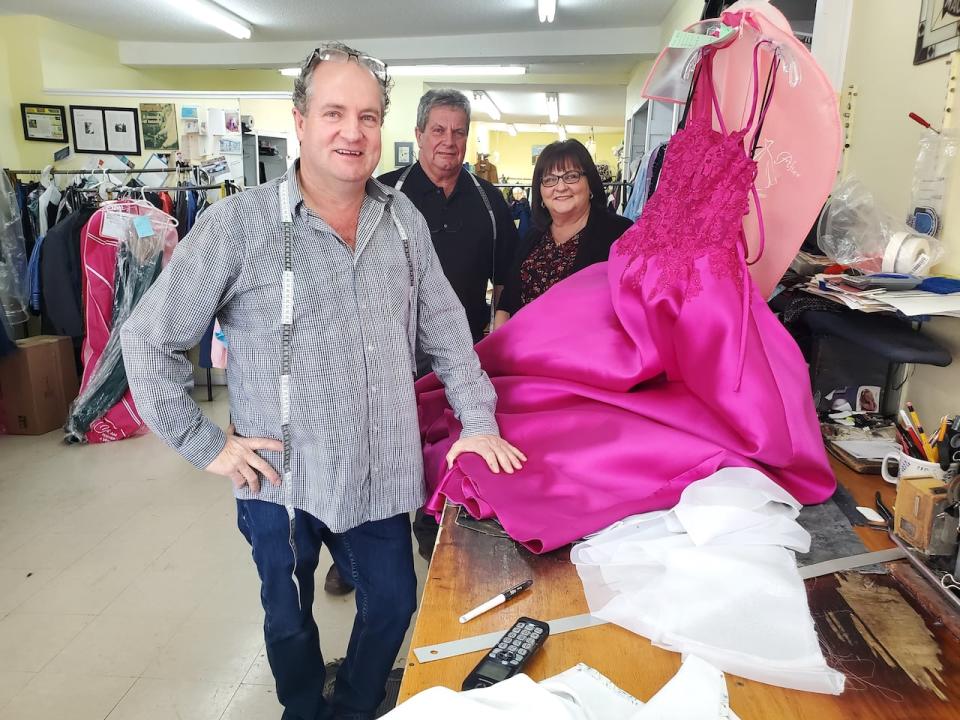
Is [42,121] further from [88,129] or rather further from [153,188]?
[153,188]

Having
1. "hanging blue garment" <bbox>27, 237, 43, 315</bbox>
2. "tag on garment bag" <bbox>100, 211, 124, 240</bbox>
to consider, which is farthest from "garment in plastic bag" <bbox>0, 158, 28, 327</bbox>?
"tag on garment bag" <bbox>100, 211, 124, 240</bbox>

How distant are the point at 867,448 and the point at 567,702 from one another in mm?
1190

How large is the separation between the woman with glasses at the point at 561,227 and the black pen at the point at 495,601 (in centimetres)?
145

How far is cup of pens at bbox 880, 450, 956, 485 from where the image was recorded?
1.20 metres

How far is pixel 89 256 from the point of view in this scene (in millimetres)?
4371

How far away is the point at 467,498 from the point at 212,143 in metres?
5.19

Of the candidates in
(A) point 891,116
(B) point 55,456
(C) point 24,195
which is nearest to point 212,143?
(C) point 24,195

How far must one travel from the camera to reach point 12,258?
4859mm

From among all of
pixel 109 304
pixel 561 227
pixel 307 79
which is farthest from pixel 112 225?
pixel 307 79

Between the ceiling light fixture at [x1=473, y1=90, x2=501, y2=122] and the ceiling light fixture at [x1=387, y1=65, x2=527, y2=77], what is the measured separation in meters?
1.53

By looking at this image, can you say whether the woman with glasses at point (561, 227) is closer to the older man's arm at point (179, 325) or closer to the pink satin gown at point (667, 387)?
the pink satin gown at point (667, 387)

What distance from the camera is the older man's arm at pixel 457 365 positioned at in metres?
1.39

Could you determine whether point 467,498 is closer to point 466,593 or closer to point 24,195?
point 466,593

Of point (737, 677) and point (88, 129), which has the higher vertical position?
point (88, 129)
